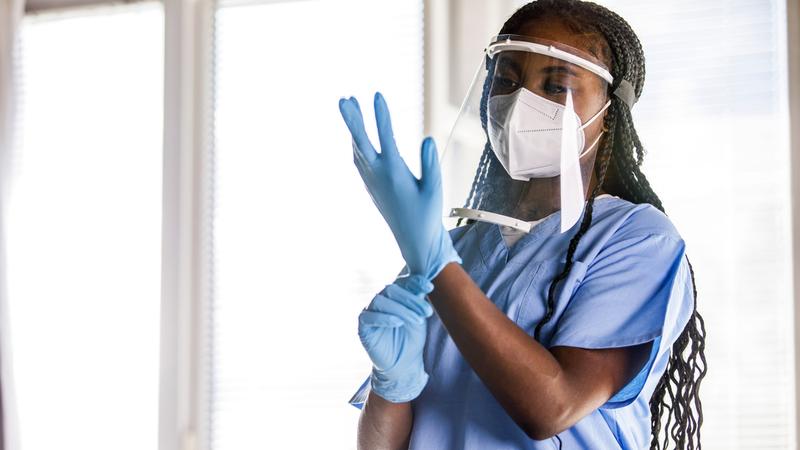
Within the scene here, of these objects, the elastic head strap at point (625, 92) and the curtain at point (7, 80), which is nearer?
the elastic head strap at point (625, 92)

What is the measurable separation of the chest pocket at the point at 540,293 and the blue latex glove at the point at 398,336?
0.13 metres

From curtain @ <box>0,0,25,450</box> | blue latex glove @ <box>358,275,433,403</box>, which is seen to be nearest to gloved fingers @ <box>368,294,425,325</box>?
blue latex glove @ <box>358,275,433,403</box>

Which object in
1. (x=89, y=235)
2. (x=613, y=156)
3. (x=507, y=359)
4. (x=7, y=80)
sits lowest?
(x=507, y=359)

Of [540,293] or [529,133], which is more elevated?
[529,133]

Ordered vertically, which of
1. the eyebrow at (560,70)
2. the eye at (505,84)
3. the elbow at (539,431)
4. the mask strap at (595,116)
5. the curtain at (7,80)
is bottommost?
the elbow at (539,431)

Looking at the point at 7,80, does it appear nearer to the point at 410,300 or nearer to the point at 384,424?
the point at 384,424

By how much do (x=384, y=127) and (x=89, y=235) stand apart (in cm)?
214

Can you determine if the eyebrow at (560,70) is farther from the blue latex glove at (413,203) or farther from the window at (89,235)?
the window at (89,235)

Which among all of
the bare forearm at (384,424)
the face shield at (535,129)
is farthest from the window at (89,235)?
the face shield at (535,129)

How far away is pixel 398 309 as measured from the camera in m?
0.95

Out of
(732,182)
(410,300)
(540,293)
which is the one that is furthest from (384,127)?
(732,182)

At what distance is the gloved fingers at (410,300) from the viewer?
3.09 feet

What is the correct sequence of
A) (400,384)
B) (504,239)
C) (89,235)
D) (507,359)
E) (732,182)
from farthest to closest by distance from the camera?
(89,235) < (732,182) < (504,239) < (400,384) < (507,359)

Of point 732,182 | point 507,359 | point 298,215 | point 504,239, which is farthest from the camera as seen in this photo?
point 298,215
